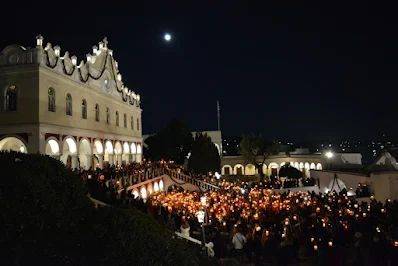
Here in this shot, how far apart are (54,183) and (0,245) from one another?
0.98 meters

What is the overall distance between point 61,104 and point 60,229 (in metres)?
21.5

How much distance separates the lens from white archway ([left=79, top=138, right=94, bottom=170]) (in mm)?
28281

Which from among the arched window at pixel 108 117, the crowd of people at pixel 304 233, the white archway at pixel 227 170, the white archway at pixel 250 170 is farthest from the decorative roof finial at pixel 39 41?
the white archway at pixel 250 170

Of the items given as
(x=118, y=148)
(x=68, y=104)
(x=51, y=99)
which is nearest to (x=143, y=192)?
(x=68, y=104)

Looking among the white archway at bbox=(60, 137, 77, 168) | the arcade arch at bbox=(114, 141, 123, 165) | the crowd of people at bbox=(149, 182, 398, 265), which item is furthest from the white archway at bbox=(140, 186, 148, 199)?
the arcade arch at bbox=(114, 141, 123, 165)

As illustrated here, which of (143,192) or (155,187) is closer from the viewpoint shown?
(143,192)

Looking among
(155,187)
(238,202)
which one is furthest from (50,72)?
(238,202)

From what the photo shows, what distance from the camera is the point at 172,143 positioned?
47.8m

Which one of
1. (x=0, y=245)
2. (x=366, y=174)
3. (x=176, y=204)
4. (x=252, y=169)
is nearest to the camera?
(x=0, y=245)

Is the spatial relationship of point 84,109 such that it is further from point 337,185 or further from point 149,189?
point 337,185

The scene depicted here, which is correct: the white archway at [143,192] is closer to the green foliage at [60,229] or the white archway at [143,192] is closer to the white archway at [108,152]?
the white archway at [108,152]

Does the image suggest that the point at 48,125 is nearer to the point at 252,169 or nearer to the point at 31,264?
the point at 31,264

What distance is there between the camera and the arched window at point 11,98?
21906 millimetres

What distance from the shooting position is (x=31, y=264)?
173 inches
